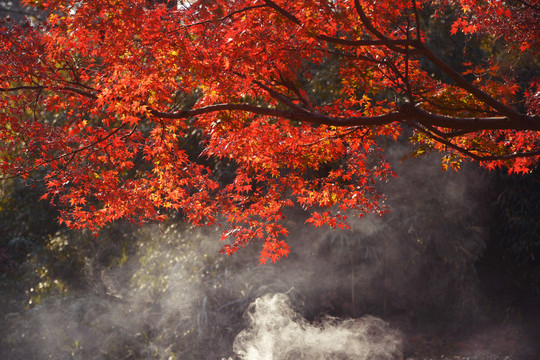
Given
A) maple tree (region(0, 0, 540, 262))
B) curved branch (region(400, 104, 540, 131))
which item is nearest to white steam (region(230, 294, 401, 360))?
maple tree (region(0, 0, 540, 262))

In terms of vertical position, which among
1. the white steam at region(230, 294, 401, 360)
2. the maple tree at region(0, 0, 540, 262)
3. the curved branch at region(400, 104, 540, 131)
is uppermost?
the maple tree at region(0, 0, 540, 262)

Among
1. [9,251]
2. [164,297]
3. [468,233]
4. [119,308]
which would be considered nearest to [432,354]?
[468,233]

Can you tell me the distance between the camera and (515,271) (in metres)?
9.70

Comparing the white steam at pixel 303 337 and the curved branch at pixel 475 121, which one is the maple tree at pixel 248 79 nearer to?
the curved branch at pixel 475 121

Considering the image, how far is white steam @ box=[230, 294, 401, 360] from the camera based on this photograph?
8.00m

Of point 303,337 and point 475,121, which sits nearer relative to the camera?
point 475,121

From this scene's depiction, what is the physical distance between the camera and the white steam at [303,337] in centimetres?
800

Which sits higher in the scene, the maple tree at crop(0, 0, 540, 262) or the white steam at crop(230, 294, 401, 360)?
the maple tree at crop(0, 0, 540, 262)

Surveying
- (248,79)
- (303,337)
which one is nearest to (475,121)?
(248,79)

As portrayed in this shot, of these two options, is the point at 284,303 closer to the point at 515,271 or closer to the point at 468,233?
the point at 468,233

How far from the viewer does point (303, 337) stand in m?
8.43

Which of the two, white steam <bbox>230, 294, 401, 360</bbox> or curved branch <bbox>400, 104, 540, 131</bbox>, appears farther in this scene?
white steam <bbox>230, 294, 401, 360</bbox>

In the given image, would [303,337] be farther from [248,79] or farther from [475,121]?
[475,121]

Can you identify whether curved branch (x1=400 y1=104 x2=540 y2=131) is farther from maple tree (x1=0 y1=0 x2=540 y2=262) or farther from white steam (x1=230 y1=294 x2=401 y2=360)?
white steam (x1=230 y1=294 x2=401 y2=360)
